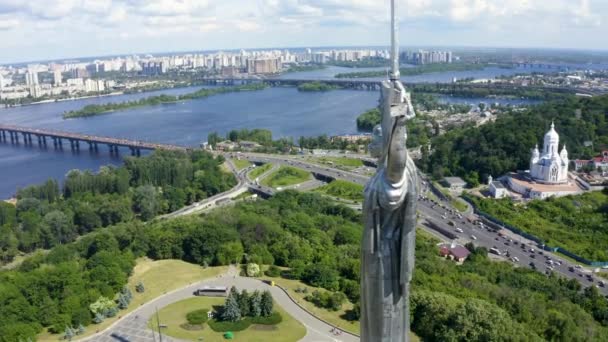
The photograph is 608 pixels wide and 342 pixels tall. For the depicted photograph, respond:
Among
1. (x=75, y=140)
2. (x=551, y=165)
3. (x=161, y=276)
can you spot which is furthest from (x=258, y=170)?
(x=75, y=140)

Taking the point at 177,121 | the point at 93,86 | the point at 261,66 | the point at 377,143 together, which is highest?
the point at 261,66

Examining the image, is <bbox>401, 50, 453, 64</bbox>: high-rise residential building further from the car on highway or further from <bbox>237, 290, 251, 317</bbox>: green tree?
<bbox>237, 290, 251, 317</bbox>: green tree

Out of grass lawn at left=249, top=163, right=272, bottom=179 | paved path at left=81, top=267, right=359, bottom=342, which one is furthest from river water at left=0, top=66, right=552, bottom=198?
paved path at left=81, top=267, right=359, bottom=342

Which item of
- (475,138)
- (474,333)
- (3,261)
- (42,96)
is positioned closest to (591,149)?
(475,138)

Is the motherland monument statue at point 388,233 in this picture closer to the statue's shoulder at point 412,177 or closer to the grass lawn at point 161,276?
the statue's shoulder at point 412,177

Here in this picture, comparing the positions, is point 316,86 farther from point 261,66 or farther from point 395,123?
point 395,123

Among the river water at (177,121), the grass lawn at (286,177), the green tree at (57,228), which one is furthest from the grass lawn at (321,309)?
the river water at (177,121)
